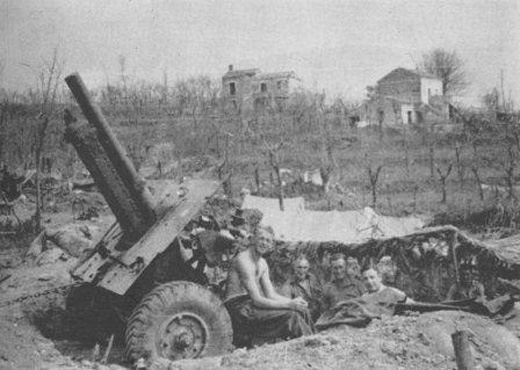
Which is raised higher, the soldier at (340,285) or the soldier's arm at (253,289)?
the soldier's arm at (253,289)

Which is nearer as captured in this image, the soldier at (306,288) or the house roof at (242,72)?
the soldier at (306,288)

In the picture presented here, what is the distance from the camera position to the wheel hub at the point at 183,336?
216 inches

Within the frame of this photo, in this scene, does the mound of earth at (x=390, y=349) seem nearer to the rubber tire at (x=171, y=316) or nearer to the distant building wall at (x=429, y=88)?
the rubber tire at (x=171, y=316)

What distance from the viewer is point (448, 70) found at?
67.0 meters

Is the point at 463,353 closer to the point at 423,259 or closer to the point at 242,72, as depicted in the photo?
the point at 423,259

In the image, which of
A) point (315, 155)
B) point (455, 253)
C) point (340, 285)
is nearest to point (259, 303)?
point (340, 285)

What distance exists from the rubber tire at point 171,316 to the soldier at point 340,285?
169cm

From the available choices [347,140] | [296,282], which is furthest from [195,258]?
[347,140]

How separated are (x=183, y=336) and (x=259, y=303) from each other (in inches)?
30.9

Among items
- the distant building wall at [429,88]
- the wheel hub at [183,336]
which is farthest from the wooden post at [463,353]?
the distant building wall at [429,88]

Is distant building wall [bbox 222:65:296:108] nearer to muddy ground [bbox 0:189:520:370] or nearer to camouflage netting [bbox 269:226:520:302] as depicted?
camouflage netting [bbox 269:226:520:302]

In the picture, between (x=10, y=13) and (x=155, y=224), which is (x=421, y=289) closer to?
(x=155, y=224)

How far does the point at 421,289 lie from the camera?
6957 millimetres

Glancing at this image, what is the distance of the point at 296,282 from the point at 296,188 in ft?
60.9
